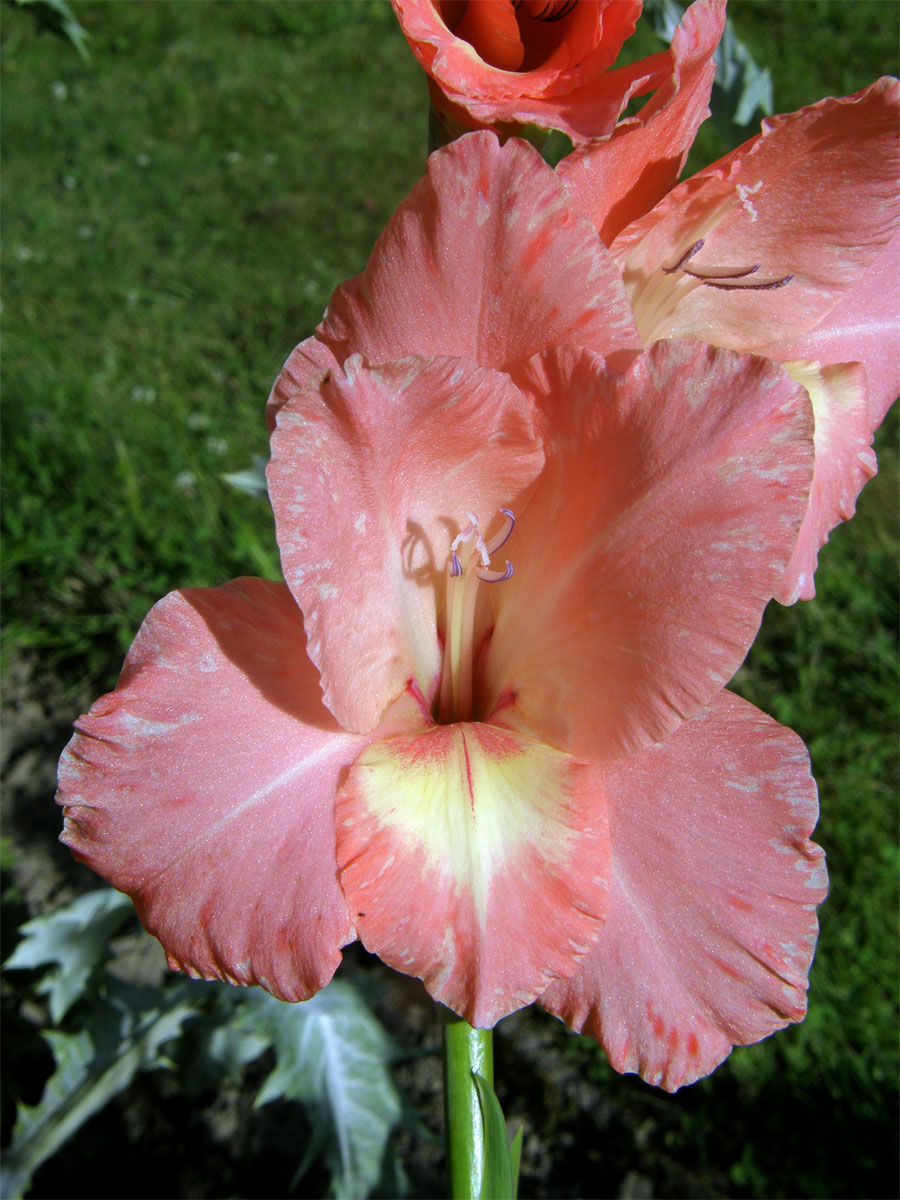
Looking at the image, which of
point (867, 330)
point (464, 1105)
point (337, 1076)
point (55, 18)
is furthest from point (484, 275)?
point (337, 1076)

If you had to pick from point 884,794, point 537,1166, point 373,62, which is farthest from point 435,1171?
point 373,62

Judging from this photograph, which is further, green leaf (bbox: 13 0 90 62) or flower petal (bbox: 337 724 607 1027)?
green leaf (bbox: 13 0 90 62)

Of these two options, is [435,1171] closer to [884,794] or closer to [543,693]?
[884,794]

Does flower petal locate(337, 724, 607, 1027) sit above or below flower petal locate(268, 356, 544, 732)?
below

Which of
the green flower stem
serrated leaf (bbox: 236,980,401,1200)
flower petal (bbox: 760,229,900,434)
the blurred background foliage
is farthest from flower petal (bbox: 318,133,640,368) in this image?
serrated leaf (bbox: 236,980,401,1200)

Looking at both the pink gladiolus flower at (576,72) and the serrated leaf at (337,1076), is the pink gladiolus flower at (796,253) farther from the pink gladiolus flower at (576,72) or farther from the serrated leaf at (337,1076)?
the serrated leaf at (337,1076)

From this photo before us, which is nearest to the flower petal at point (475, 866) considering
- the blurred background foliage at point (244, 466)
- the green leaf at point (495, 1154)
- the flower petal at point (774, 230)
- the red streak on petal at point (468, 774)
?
the red streak on petal at point (468, 774)

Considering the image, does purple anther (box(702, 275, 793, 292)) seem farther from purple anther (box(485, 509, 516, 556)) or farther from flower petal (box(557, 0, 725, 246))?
purple anther (box(485, 509, 516, 556))
